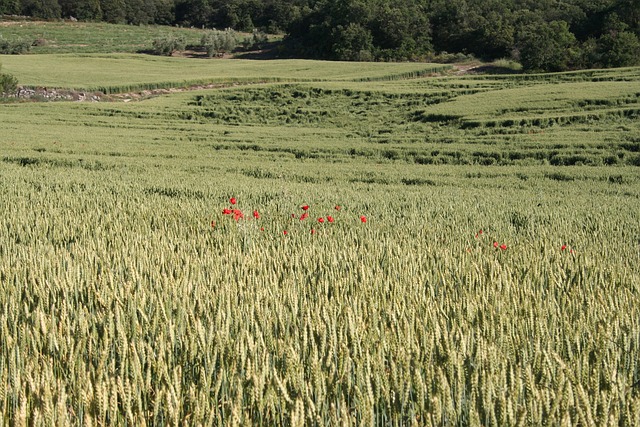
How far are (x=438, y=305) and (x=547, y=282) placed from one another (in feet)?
4.14

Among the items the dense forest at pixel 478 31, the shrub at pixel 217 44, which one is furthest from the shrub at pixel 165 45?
the dense forest at pixel 478 31

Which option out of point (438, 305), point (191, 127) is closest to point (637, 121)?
point (191, 127)

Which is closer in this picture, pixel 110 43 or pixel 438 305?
pixel 438 305

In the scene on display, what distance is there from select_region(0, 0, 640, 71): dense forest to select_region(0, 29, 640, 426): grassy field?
1089 inches

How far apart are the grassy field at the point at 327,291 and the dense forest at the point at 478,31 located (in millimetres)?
27667

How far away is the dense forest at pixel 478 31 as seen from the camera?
4338 cm

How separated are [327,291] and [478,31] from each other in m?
61.3

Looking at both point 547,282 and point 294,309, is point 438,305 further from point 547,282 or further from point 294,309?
point 547,282

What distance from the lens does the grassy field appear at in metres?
1.87

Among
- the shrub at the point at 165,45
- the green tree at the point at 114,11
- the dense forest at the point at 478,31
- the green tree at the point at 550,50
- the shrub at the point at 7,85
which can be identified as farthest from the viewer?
the green tree at the point at 114,11

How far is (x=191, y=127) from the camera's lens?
28.2m

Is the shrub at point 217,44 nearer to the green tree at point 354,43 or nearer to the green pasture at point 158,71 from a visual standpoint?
the green pasture at point 158,71

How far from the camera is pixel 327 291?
3137 mm

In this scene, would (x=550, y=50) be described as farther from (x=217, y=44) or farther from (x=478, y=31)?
(x=217, y=44)
